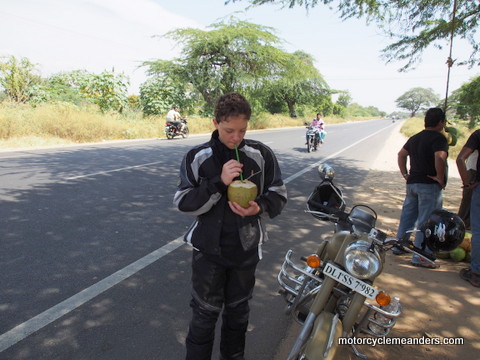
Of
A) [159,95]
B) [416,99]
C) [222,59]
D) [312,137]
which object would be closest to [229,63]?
[222,59]

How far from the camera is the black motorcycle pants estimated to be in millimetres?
2000

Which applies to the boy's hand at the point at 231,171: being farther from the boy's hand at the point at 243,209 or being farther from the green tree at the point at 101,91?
the green tree at the point at 101,91

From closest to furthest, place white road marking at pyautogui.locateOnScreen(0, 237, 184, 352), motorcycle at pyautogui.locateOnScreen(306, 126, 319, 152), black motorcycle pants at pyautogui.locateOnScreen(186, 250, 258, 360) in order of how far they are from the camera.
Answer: black motorcycle pants at pyautogui.locateOnScreen(186, 250, 258, 360) → white road marking at pyautogui.locateOnScreen(0, 237, 184, 352) → motorcycle at pyautogui.locateOnScreen(306, 126, 319, 152)

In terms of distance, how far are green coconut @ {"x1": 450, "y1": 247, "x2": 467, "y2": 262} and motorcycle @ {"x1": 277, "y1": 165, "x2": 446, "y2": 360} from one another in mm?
2423

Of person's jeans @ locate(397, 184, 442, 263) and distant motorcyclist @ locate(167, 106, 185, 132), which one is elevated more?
distant motorcyclist @ locate(167, 106, 185, 132)

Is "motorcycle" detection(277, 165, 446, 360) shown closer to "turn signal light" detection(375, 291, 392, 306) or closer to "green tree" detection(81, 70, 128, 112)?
"turn signal light" detection(375, 291, 392, 306)

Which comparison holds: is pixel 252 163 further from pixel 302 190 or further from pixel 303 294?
pixel 302 190

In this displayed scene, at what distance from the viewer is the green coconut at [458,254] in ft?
12.9

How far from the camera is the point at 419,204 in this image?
154 inches

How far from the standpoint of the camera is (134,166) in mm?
9133

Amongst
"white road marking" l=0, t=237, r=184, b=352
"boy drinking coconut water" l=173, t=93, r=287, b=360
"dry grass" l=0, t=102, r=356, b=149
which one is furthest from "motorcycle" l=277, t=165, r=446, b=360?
"dry grass" l=0, t=102, r=356, b=149

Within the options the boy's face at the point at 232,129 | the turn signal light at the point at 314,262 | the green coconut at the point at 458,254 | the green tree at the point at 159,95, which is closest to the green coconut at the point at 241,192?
the boy's face at the point at 232,129

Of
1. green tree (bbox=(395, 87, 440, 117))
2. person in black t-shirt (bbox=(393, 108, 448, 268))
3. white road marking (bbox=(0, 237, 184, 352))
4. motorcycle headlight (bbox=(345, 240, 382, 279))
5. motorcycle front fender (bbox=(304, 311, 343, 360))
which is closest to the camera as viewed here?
motorcycle front fender (bbox=(304, 311, 343, 360))

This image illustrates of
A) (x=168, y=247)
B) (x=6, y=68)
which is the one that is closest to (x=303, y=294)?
(x=168, y=247)
